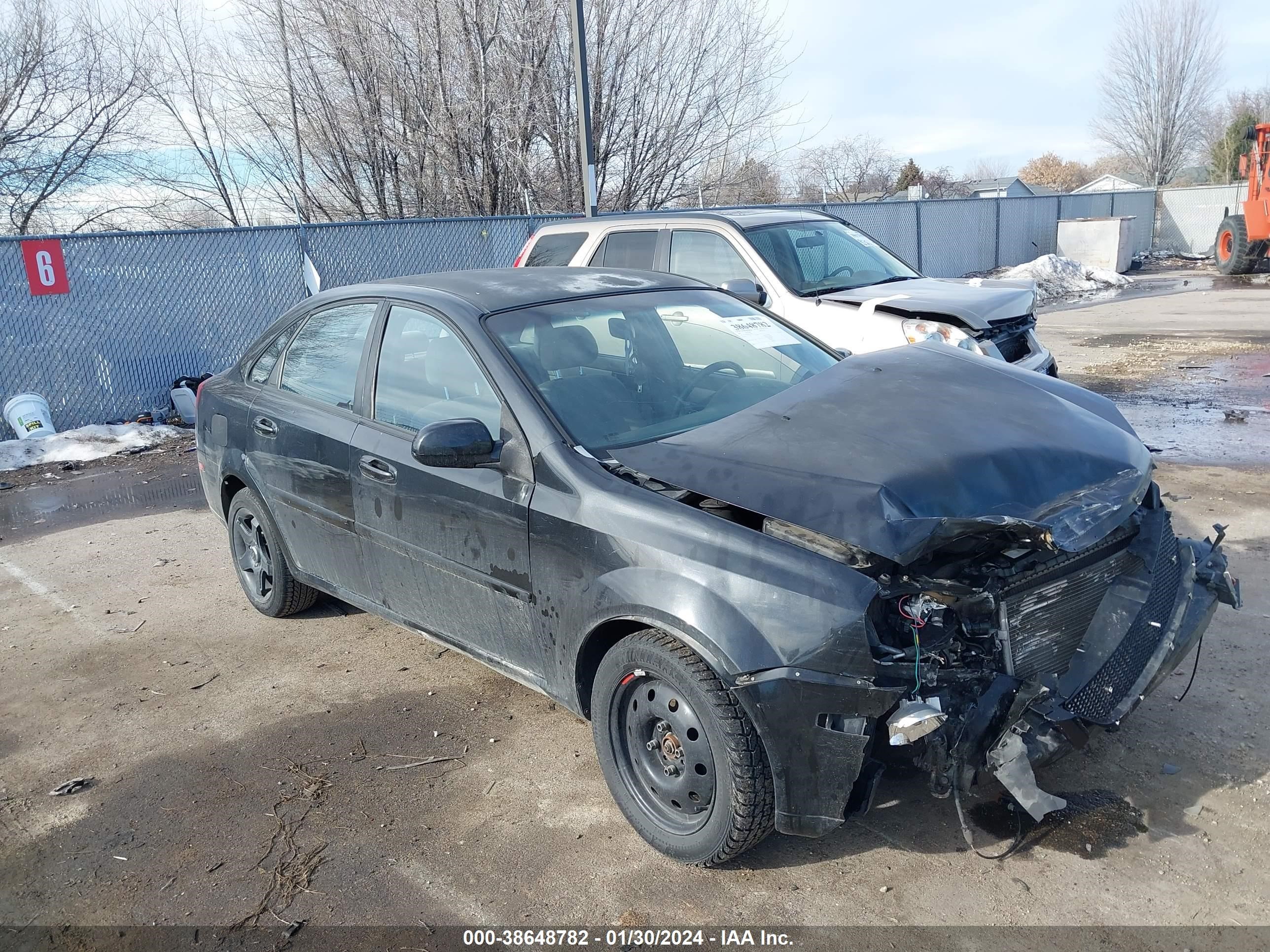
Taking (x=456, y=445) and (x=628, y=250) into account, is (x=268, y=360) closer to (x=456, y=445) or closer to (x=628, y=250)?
(x=456, y=445)

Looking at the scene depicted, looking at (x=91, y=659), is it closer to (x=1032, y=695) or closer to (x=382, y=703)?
(x=382, y=703)

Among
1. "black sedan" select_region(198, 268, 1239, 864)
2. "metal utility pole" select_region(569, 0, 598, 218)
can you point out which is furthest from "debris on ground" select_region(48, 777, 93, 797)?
"metal utility pole" select_region(569, 0, 598, 218)

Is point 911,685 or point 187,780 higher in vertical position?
point 911,685

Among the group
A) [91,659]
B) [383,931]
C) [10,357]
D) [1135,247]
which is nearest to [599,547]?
[383,931]

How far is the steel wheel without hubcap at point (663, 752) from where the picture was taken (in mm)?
3012

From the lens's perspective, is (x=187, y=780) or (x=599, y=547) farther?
(x=187, y=780)

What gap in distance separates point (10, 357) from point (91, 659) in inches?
273

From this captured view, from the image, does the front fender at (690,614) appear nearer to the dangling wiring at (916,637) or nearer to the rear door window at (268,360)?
the dangling wiring at (916,637)

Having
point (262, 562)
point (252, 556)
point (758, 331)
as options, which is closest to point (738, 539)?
point (758, 331)

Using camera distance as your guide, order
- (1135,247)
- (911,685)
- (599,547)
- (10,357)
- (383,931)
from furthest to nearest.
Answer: (1135,247) < (10,357) < (599,547) < (383,931) < (911,685)

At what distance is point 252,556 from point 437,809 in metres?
2.38

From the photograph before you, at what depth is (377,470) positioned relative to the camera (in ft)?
13.4

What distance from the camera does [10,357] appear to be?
10.4 meters

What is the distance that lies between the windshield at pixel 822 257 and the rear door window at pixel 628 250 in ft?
2.81
